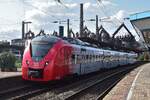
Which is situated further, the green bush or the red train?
the green bush

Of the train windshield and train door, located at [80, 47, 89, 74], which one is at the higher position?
the train windshield

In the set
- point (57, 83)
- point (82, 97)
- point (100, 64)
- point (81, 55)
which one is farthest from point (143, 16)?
point (82, 97)

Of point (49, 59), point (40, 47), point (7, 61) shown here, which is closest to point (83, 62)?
point (40, 47)

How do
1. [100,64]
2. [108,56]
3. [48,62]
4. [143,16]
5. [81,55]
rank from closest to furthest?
[48,62]
[81,55]
[100,64]
[108,56]
[143,16]

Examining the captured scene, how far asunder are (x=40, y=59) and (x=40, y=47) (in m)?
0.89

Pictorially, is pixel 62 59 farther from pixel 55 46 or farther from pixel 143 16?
pixel 143 16

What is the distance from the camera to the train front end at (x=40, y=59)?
22.0 metres

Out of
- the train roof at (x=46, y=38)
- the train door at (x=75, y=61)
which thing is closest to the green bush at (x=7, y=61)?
the train door at (x=75, y=61)

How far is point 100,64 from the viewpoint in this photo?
1601 inches

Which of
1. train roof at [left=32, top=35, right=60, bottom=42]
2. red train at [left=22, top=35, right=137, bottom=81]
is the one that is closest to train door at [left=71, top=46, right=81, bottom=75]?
red train at [left=22, top=35, right=137, bottom=81]

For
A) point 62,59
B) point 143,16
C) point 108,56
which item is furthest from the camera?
point 143,16

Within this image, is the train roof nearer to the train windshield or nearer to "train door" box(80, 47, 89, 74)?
the train windshield

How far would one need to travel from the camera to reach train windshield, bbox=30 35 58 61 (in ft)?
73.7

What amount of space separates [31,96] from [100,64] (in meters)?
22.1
